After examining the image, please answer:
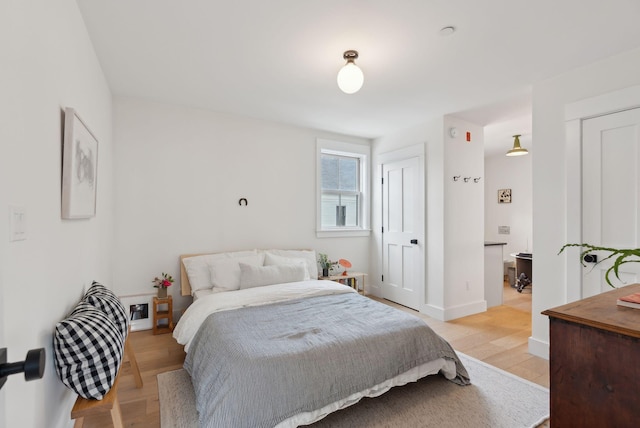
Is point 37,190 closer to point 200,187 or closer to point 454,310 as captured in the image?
point 200,187

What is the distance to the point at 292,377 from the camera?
1.72m

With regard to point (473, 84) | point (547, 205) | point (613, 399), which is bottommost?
point (613, 399)

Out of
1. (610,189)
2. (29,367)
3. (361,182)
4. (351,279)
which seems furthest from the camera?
(361,182)

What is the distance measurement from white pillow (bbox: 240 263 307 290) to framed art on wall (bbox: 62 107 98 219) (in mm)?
1466

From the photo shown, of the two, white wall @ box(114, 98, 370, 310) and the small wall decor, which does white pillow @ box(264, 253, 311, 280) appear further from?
the small wall decor

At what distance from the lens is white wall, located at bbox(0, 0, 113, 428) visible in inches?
38.8

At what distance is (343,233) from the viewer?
4730 mm

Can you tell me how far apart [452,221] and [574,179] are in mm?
1386

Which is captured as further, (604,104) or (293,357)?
(604,104)

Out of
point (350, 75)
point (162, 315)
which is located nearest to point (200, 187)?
point (162, 315)

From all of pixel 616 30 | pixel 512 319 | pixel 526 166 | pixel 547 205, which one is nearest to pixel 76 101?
pixel 616 30

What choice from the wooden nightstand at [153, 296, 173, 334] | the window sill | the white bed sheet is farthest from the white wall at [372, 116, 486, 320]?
A: the wooden nightstand at [153, 296, 173, 334]

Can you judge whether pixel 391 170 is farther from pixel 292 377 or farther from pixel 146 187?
pixel 292 377

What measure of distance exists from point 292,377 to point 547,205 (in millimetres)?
2653
